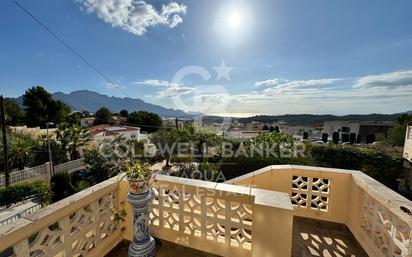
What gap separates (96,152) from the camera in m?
12.9

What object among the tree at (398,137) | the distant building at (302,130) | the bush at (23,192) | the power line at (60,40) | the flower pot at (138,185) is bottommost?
the bush at (23,192)

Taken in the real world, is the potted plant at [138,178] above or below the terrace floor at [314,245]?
above

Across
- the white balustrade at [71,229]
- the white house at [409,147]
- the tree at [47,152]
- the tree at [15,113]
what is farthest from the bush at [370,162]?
the tree at [15,113]

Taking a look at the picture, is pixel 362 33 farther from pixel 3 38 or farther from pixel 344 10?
pixel 3 38

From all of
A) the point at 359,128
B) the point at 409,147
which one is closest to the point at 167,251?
the point at 409,147

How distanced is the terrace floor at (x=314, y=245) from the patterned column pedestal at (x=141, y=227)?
24 cm

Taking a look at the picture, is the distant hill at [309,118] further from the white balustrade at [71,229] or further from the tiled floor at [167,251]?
the white balustrade at [71,229]

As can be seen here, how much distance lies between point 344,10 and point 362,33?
0.87m

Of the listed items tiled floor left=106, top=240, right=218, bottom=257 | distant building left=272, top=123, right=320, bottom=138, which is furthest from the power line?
distant building left=272, top=123, right=320, bottom=138

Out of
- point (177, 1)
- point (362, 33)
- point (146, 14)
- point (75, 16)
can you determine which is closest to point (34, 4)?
point (75, 16)

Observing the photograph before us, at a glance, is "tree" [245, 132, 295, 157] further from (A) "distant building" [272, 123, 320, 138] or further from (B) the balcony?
(A) "distant building" [272, 123, 320, 138]

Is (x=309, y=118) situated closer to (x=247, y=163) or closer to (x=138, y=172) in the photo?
(x=247, y=163)

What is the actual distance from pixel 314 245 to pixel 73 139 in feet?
55.2

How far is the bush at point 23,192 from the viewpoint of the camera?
9072mm
